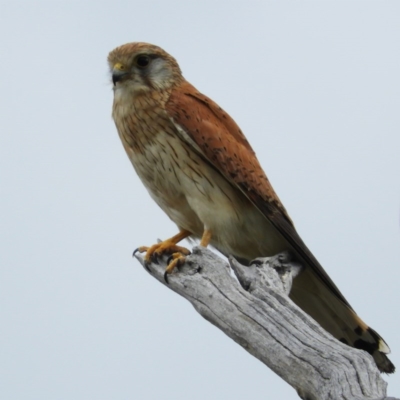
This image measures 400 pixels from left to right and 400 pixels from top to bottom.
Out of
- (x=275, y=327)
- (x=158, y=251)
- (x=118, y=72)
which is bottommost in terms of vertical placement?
(x=275, y=327)

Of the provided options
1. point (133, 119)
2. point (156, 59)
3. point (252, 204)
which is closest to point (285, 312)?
point (252, 204)

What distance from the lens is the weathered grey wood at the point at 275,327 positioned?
3951 millimetres

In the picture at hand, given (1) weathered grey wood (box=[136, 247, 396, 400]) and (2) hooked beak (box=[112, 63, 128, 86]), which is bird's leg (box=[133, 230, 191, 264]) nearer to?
(1) weathered grey wood (box=[136, 247, 396, 400])

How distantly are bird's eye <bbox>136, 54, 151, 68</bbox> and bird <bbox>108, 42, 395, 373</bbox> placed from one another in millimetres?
37

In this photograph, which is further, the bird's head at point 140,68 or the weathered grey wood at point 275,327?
the bird's head at point 140,68

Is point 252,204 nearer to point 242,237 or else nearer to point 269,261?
point 242,237

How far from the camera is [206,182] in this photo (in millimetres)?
6039

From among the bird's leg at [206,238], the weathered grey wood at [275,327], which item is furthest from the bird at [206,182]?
the weathered grey wood at [275,327]

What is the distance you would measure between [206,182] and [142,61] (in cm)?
106

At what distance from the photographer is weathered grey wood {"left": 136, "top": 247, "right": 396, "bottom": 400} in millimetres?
3951

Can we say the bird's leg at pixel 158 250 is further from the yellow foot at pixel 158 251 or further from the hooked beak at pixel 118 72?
the hooked beak at pixel 118 72

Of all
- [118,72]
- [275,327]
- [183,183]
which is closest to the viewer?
[275,327]

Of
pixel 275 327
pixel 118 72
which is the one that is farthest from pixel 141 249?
pixel 275 327

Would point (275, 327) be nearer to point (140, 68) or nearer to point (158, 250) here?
point (158, 250)
